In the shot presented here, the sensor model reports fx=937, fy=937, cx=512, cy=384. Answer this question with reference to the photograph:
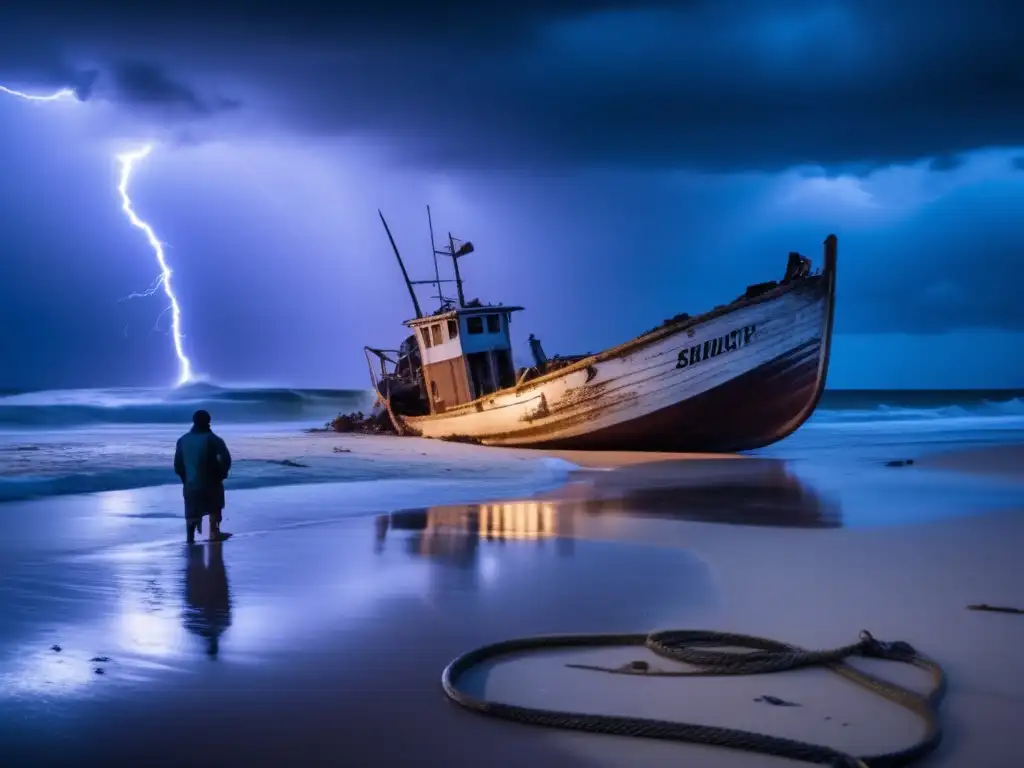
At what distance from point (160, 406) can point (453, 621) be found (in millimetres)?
46380

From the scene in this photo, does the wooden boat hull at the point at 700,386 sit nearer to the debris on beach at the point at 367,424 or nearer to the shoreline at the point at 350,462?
the shoreline at the point at 350,462

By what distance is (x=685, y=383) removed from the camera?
1800cm

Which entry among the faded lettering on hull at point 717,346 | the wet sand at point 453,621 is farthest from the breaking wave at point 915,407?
the wet sand at point 453,621

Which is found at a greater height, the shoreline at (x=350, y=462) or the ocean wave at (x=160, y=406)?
the ocean wave at (x=160, y=406)

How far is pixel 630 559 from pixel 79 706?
430 centimetres

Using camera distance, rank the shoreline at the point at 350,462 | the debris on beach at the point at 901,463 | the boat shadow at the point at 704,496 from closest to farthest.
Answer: the boat shadow at the point at 704,496 < the shoreline at the point at 350,462 < the debris on beach at the point at 901,463

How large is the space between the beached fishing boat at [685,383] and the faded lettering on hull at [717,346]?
19 millimetres

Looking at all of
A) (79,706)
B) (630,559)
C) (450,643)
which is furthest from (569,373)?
(79,706)

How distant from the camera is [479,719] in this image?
359cm

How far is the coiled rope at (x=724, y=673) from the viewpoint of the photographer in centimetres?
315

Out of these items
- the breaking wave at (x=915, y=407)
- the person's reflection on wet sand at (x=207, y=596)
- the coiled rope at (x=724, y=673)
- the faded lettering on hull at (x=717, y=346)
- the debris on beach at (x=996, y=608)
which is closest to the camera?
the coiled rope at (x=724, y=673)

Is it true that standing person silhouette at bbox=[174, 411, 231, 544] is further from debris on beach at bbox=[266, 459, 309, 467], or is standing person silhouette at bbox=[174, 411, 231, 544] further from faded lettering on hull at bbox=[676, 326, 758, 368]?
faded lettering on hull at bbox=[676, 326, 758, 368]

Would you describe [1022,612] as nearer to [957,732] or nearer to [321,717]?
[957,732]

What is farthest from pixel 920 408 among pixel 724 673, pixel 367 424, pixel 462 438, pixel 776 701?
pixel 776 701
